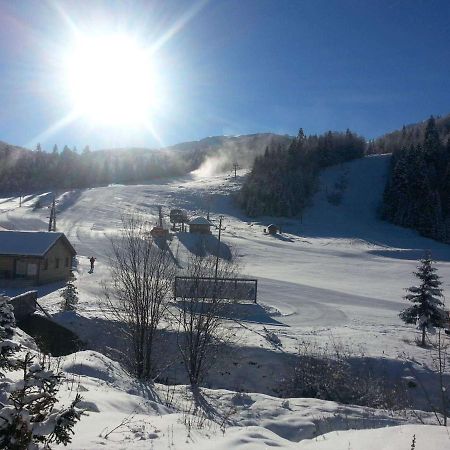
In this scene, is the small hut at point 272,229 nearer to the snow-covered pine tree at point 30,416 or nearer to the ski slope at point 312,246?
the ski slope at point 312,246

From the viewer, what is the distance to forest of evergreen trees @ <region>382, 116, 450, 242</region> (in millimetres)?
77875

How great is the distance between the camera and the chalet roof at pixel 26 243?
104 feet

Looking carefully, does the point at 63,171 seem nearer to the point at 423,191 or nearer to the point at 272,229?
the point at 272,229

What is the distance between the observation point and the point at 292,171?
9469cm

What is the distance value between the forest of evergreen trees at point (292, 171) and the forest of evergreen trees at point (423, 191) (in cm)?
1742

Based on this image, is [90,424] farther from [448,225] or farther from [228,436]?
[448,225]

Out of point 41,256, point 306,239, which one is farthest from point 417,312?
point 306,239

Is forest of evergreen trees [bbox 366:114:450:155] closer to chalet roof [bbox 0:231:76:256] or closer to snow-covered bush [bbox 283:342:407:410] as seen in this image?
chalet roof [bbox 0:231:76:256]

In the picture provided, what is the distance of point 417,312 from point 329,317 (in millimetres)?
5708

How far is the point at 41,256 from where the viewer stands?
31.4 meters

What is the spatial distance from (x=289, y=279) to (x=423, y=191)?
55665mm

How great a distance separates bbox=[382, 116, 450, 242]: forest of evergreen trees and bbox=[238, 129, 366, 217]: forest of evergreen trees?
1742 centimetres

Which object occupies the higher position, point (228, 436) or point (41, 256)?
point (228, 436)

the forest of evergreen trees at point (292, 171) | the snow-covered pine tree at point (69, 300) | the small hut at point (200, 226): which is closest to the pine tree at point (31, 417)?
the snow-covered pine tree at point (69, 300)
